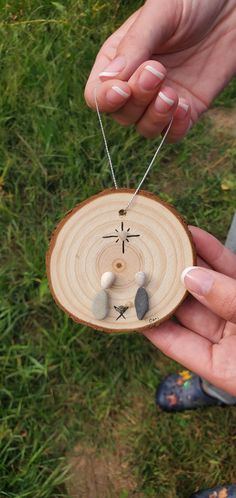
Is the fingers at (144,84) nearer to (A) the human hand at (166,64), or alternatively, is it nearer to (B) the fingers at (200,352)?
(A) the human hand at (166,64)

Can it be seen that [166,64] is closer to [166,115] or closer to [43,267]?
[166,115]

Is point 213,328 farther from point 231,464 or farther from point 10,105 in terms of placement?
point 10,105

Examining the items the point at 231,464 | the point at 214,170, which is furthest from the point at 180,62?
the point at 231,464

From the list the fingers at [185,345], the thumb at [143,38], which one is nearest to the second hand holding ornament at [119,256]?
the fingers at [185,345]

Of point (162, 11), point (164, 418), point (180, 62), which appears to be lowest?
point (164, 418)

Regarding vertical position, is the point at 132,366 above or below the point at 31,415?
above

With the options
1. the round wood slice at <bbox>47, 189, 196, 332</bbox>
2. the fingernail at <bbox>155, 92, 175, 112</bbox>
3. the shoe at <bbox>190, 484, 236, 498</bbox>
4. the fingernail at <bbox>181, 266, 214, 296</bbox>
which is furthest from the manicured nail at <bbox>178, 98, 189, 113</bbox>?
the shoe at <bbox>190, 484, 236, 498</bbox>

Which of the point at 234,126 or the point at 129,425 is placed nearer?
the point at 129,425
